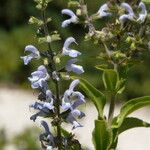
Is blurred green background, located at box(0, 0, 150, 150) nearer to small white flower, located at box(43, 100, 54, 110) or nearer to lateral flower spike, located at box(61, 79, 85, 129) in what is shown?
lateral flower spike, located at box(61, 79, 85, 129)

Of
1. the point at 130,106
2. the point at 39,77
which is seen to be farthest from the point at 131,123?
the point at 39,77

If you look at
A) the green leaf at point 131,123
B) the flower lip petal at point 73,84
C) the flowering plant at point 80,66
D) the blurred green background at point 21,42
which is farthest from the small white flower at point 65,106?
the blurred green background at point 21,42

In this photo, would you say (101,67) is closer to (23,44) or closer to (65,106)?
(65,106)

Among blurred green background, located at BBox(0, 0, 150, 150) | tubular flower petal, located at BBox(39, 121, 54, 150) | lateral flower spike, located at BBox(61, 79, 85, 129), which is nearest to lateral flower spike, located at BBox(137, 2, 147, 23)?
lateral flower spike, located at BBox(61, 79, 85, 129)

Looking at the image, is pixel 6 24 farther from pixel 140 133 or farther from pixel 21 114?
pixel 140 133

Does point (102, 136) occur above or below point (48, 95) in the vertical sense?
below

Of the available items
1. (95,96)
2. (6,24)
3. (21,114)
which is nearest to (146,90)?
(21,114)
